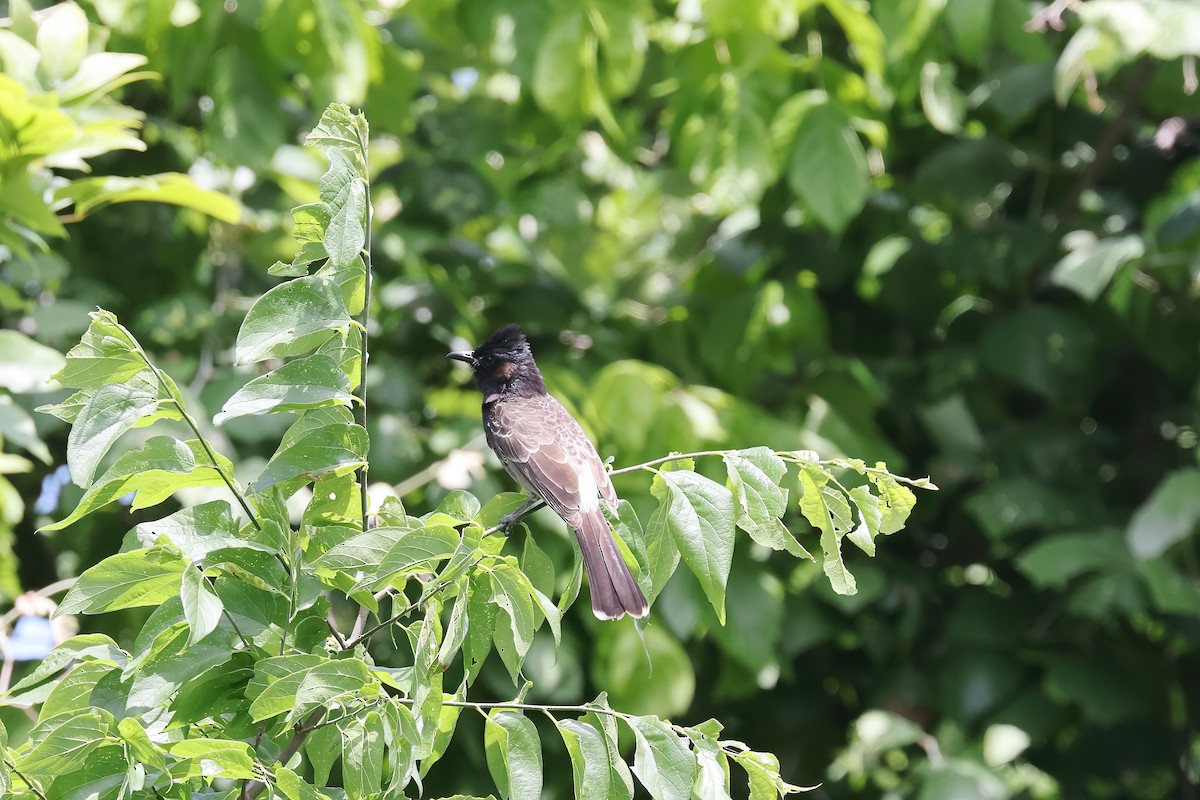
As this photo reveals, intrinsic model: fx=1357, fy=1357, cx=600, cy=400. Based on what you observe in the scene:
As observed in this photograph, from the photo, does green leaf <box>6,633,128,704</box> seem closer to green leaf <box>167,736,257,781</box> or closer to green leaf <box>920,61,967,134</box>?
green leaf <box>167,736,257,781</box>

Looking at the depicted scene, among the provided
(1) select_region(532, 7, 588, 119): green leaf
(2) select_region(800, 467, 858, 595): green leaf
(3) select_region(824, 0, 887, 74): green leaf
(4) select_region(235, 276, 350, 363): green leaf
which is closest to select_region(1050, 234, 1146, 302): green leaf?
(3) select_region(824, 0, 887, 74): green leaf

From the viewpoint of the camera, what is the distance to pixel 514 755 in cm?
188

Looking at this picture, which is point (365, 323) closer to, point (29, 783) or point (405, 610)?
point (405, 610)

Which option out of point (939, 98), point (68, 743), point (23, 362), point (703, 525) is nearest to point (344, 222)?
point (703, 525)

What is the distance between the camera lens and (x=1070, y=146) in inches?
226

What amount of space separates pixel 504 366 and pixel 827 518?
2124 millimetres

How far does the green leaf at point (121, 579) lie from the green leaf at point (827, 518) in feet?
2.91

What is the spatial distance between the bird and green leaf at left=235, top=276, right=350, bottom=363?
1.84ft

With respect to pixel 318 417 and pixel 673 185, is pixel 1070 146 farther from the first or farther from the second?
pixel 318 417

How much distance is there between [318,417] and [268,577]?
0.78 ft

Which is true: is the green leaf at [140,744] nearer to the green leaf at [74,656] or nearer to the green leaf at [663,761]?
the green leaf at [74,656]

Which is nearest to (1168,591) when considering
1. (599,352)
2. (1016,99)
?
(1016,99)

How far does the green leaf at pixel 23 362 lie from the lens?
3344 millimetres

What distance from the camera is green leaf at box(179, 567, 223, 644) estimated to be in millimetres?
1646
